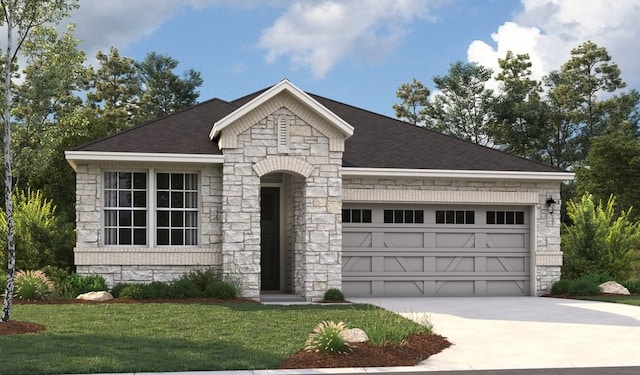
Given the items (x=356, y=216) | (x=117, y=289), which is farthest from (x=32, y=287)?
(x=356, y=216)

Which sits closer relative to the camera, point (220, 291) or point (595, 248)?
point (220, 291)

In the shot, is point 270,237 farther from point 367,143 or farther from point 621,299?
point 621,299

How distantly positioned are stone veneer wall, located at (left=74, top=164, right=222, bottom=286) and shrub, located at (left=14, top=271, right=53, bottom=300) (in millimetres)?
877

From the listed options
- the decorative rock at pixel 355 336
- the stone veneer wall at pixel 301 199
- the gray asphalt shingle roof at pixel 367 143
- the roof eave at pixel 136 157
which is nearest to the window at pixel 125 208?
the roof eave at pixel 136 157

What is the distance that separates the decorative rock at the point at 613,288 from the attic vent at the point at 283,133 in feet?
30.1

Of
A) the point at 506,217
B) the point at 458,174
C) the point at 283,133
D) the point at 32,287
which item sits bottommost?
the point at 32,287

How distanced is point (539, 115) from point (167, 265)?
3409cm

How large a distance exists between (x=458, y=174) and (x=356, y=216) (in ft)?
9.30

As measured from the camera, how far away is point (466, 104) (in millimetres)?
48219

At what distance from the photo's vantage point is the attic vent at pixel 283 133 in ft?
59.3

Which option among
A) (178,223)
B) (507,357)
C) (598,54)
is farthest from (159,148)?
(598,54)

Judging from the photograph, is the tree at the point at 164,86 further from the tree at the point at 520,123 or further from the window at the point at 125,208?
the window at the point at 125,208

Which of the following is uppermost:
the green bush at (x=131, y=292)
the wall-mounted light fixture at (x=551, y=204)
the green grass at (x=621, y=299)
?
the wall-mounted light fixture at (x=551, y=204)

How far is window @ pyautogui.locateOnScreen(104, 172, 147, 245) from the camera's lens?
59.8 feet
